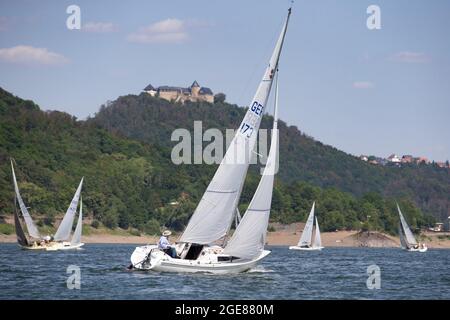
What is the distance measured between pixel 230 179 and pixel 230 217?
168cm

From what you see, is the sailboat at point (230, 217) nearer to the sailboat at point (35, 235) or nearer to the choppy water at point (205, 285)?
the choppy water at point (205, 285)

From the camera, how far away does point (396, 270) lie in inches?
2462

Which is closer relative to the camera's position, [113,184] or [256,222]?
[256,222]

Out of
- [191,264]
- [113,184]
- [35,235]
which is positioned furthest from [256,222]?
[113,184]

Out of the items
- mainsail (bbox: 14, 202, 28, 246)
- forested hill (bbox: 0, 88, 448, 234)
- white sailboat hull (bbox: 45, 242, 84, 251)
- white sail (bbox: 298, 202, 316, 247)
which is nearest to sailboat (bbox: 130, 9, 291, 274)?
mainsail (bbox: 14, 202, 28, 246)

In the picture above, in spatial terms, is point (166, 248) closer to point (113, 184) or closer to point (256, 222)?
point (256, 222)

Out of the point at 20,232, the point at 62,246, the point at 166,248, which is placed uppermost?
the point at 166,248

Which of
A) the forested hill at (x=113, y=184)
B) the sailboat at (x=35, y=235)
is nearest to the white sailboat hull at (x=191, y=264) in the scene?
the sailboat at (x=35, y=235)

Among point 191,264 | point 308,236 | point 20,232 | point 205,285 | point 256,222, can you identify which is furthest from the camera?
point 308,236

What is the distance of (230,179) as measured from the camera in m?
45.0

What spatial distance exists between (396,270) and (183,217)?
8646 centimetres

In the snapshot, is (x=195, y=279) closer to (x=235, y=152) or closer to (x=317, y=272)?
(x=235, y=152)

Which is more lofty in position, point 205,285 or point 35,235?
point 205,285
